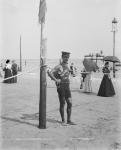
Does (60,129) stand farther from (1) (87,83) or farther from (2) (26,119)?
(1) (87,83)

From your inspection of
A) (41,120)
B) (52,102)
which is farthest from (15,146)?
(52,102)

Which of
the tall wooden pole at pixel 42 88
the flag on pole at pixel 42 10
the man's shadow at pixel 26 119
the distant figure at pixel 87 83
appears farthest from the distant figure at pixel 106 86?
the flag on pole at pixel 42 10

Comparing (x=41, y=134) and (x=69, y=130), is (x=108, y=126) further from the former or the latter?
(x=41, y=134)

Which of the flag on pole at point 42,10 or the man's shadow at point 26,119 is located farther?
the man's shadow at point 26,119

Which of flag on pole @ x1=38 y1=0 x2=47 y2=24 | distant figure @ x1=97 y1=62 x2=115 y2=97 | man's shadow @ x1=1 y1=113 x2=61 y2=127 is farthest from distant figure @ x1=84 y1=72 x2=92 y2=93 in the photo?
flag on pole @ x1=38 y1=0 x2=47 y2=24

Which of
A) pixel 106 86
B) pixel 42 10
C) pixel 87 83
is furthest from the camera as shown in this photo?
Answer: pixel 87 83

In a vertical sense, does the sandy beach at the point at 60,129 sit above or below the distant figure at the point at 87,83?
below

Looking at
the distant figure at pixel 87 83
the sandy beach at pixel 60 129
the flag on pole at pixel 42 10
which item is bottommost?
the sandy beach at pixel 60 129

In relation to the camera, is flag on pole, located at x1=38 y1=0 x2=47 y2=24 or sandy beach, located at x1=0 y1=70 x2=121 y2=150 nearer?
sandy beach, located at x1=0 y1=70 x2=121 y2=150

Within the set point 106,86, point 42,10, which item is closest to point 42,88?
point 42,10

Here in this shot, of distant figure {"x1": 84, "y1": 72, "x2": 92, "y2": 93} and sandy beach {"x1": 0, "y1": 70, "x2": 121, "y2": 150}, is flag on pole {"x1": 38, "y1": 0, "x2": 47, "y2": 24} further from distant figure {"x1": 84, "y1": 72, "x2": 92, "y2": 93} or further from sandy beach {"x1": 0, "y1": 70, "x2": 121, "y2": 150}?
distant figure {"x1": 84, "y1": 72, "x2": 92, "y2": 93}

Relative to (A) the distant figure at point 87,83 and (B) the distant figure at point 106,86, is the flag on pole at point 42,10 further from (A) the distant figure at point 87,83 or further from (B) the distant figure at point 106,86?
(A) the distant figure at point 87,83

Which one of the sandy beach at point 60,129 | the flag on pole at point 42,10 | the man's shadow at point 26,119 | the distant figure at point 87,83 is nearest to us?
the sandy beach at point 60,129

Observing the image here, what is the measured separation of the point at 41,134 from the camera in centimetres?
704
